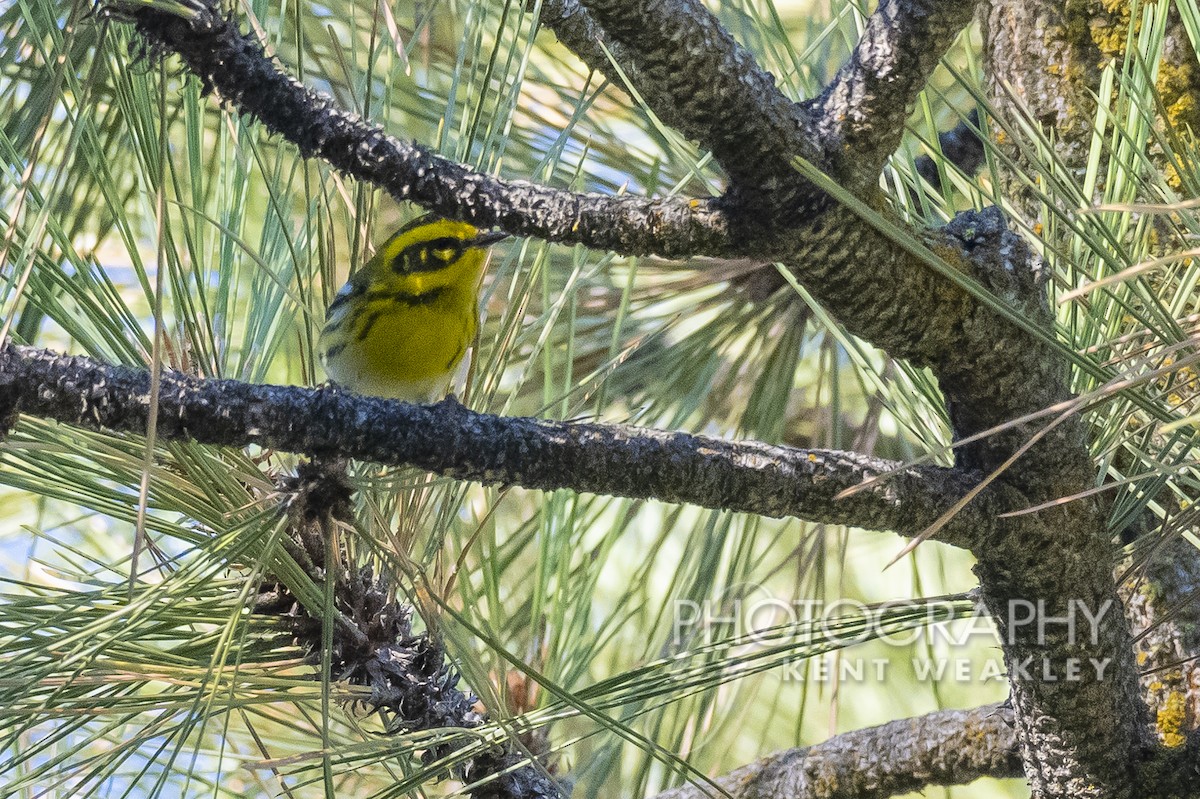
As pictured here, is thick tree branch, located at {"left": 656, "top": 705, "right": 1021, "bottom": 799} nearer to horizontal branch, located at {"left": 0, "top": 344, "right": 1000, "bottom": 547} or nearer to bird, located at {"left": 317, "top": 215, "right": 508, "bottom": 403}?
horizontal branch, located at {"left": 0, "top": 344, "right": 1000, "bottom": 547}

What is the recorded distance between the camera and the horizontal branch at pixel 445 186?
0.67 metres

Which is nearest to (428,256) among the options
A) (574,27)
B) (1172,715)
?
(574,27)

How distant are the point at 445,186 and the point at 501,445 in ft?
0.53

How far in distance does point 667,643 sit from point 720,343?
0.42 m

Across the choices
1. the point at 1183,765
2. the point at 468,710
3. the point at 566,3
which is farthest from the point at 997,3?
the point at 468,710

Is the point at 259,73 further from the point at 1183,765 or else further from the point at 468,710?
the point at 1183,765

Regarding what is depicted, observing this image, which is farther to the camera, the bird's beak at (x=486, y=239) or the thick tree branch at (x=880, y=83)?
the bird's beak at (x=486, y=239)

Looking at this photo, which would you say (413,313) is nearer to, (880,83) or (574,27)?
(574,27)

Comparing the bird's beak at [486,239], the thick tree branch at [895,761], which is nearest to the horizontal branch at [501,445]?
the thick tree branch at [895,761]

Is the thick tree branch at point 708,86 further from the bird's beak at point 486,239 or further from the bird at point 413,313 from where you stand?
the bird at point 413,313

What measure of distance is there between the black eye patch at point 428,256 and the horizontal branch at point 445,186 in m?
1.01

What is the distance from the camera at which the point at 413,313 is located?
5.65ft

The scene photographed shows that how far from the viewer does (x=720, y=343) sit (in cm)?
168

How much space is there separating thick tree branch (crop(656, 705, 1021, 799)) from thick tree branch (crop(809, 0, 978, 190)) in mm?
604
